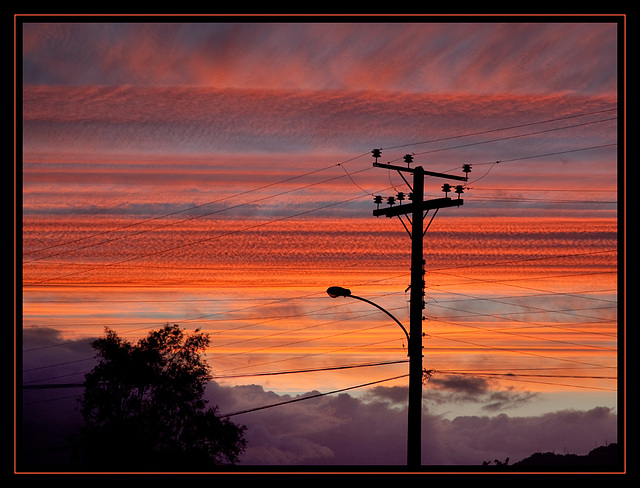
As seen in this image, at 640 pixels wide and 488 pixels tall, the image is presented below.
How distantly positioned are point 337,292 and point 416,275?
2702mm

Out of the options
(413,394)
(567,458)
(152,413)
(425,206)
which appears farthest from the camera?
(567,458)

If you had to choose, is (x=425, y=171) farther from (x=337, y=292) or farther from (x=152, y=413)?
(x=152, y=413)

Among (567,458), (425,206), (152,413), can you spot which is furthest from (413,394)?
(567,458)

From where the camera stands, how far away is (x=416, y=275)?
25344 mm

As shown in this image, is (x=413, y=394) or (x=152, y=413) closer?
(x=413, y=394)

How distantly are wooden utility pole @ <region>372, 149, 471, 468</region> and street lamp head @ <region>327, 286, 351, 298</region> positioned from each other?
219cm

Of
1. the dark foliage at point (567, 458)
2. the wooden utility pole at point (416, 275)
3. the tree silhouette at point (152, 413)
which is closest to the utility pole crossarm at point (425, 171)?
the wooden utility pole at point (416, 275)

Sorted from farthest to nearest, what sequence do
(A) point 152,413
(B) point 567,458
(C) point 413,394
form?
(B) point 567,458 < (A) point 152,413 < (C) point 413,394

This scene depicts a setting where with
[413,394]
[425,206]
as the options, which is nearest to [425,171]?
[425,206]

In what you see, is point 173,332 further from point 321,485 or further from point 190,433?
point 321,485

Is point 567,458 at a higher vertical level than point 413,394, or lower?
lower

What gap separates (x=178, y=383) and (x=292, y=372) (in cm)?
1301

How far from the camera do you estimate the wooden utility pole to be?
24.2 meters
